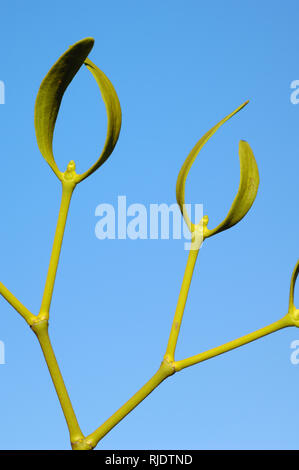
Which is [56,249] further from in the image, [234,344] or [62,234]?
[234,344]

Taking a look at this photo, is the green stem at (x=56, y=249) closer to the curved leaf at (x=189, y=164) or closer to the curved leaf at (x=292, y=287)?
the curved leaf at (x=189, y=164)

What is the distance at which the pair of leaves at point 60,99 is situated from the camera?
21.8 inches

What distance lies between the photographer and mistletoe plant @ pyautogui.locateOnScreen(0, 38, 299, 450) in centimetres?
57

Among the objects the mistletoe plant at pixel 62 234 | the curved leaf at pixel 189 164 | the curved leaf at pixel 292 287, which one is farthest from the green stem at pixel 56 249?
the curved leaf at pixel 292 287

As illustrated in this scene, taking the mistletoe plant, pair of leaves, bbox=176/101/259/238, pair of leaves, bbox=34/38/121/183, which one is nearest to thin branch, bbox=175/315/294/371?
the mistletoe plant

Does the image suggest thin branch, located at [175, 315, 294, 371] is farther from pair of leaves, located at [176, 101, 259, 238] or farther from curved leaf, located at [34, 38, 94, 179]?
curved leaf, located at [34, 38, 94, 179]

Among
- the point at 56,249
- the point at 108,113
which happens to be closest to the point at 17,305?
the point at 56,249

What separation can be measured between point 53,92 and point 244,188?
0.20 m

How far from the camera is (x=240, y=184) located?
0.58 metres

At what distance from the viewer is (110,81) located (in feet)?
2.00

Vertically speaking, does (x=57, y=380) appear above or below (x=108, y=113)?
below
